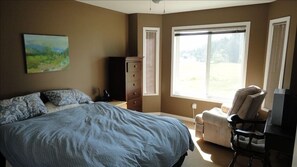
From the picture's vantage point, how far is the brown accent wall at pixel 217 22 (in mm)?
3602

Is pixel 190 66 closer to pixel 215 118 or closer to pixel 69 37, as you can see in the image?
pixel 215 118

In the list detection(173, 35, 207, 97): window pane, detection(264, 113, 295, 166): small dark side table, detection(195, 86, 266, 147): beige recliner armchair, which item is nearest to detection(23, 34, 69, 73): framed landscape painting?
detection(173, 35, 207, 97): window pane

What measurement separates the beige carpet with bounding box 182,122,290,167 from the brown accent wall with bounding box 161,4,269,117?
1.20 metres

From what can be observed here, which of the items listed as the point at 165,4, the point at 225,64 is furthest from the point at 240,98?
the point at 165,4

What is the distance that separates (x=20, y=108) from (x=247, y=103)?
3.08m

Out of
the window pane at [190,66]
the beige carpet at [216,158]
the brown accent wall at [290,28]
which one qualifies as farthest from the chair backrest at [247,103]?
the window pane at [190,66]

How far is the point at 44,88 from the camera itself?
3131 millimetres

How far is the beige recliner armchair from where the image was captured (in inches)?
111

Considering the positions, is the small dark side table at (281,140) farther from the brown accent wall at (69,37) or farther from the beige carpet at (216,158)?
the brown accent wall at (69,37)

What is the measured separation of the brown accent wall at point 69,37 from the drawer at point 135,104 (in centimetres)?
67

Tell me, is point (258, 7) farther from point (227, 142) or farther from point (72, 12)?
point (72, 12)

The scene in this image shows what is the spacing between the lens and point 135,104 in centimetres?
439

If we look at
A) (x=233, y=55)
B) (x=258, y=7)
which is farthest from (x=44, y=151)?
(x=258, y=7)

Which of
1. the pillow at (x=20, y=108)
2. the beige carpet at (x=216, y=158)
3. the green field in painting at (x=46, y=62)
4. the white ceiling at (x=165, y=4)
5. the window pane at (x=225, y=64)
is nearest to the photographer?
the pillow at (x=20, y=108)
